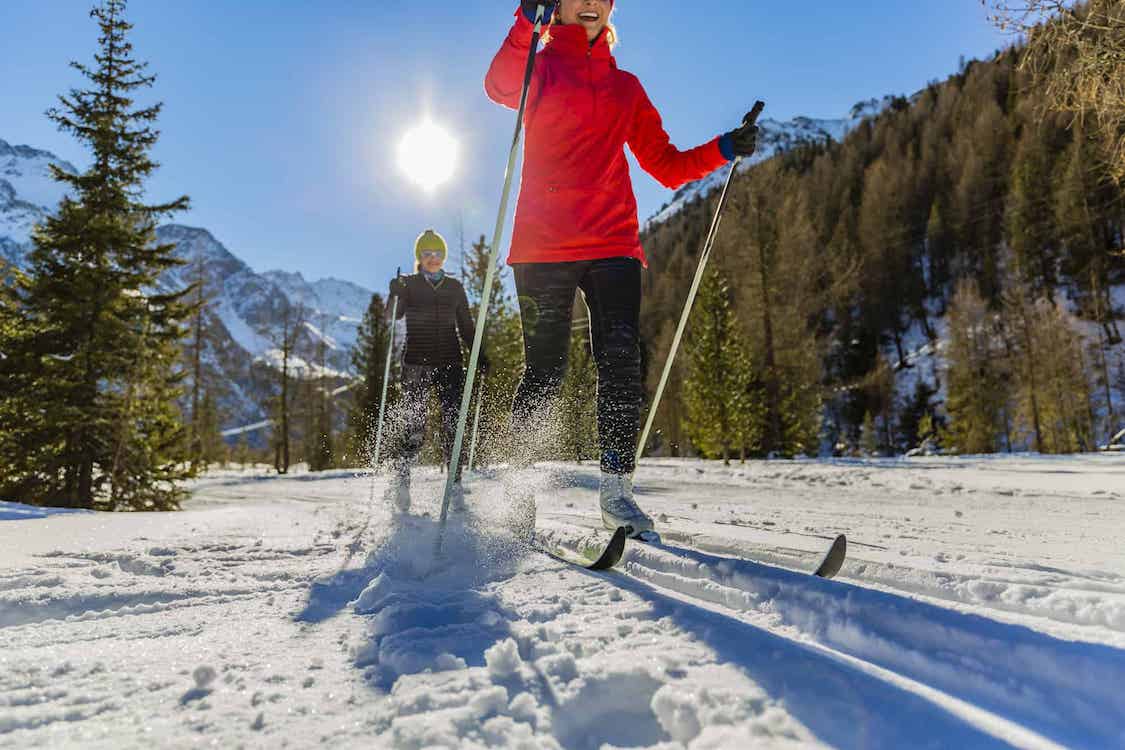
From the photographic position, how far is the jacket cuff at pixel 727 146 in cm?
257

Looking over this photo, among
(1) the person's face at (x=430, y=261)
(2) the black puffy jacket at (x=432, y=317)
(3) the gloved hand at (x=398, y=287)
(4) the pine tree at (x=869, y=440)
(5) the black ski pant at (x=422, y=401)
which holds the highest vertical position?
(1) the person's face at (x=430, y=261)

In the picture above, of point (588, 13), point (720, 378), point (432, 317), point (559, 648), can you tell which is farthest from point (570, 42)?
point (720, 378)

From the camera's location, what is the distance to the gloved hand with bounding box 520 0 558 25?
2232mm

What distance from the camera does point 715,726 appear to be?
79cm

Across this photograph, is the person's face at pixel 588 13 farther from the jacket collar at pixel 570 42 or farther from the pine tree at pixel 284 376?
the pine tree at pixel 284 376

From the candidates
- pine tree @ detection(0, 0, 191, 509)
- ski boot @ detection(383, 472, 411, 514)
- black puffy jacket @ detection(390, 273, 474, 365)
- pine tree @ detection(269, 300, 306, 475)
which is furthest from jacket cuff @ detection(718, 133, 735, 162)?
pine tree @ detection(269, 300, 306, 475)

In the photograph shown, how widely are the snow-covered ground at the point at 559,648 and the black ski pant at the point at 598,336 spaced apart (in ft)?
1.70

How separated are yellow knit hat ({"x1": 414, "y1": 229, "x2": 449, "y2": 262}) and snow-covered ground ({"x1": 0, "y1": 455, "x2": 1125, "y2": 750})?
354 centimetres

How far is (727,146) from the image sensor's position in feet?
8.47

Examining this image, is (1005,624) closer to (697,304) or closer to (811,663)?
(811,663)

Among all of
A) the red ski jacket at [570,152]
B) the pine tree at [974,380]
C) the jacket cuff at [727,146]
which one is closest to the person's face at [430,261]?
the red ski jacket at [570,152]

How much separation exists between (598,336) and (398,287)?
3239 millimetres

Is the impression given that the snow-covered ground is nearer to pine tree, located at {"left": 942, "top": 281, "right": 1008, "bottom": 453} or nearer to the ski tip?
the ski tip

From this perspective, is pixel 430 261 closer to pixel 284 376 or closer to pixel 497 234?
pixel 497 234
